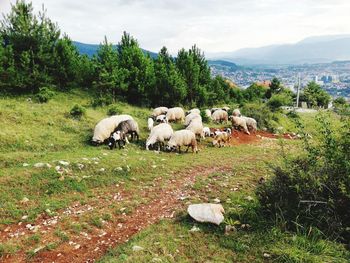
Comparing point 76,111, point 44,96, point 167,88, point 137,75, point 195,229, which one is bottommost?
point 195,229

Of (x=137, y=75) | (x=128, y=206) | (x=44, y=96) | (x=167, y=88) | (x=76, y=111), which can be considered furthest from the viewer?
(x=167, y=88)

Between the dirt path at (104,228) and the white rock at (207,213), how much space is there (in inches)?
40.1

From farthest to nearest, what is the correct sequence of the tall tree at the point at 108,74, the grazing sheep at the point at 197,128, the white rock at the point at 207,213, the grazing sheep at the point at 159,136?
1. the tall tree at the point at 108,74
2. the grazing sheep at the point at 197,128
3. the grazing sheep at the point at 159,136
4. the white rock at the point at 207,213

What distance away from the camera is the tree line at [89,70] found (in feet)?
90.8

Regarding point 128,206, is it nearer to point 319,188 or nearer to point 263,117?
point 319,188

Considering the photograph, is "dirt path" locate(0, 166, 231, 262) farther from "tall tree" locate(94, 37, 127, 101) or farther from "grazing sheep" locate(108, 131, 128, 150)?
"tall tree" locate(94, 37, 127, 101)

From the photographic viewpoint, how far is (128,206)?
9.99 m

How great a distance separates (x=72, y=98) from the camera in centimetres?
3041

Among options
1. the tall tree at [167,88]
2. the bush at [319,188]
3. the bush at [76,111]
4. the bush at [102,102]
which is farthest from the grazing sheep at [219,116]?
the bush at [319,188]

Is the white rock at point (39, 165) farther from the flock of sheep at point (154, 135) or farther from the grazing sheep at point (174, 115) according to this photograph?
the grazing sheep at point (174, 115)

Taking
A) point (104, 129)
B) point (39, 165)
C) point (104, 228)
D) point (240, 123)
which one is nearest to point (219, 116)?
point (240, 123)

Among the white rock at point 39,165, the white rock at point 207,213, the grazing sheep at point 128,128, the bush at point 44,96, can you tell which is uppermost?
the bush at point 44,96

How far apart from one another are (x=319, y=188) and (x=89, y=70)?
30247 mm

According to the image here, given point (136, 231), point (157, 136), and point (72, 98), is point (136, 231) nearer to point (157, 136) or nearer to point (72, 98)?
point (157, 136)
